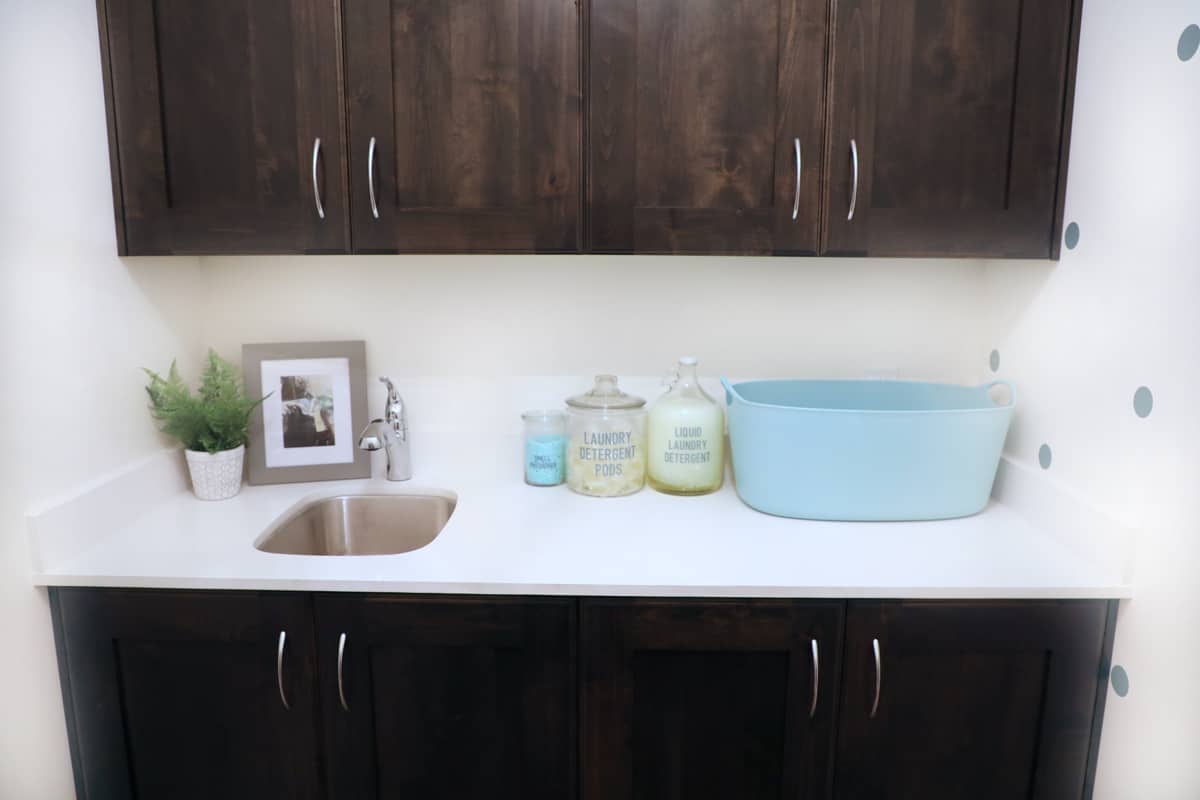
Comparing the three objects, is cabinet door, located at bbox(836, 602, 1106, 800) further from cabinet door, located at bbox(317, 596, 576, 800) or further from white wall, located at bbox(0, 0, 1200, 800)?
cabinet door, located at bbox(317, 596, 576, 800)

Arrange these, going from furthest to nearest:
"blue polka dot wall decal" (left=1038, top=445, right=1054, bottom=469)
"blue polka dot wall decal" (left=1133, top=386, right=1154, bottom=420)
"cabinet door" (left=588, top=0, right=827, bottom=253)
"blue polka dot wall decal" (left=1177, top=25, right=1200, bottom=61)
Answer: "blue polka dot wall decal" (left=1038, top=445, right=1054, bottom=469)
"cabinet door" (left=588, top=0, right=827, bottom=253)
"blue polka dot wall decal" (left=1133, top=386, right=1154, bottom=420)
"blue polka dot wall decal" (left=1177, top=25, right=1200, bottom=61)

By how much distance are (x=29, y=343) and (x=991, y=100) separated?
1.76 m

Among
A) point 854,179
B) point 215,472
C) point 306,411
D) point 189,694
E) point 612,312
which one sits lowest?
point 189,694

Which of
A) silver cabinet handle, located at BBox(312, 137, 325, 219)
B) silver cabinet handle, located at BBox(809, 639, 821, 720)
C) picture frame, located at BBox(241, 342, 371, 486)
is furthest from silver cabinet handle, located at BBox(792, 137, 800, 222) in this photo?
picture frame, located at BBox(241, 342, 371, 486)

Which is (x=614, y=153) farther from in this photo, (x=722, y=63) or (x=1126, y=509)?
(x=1126, y=509)

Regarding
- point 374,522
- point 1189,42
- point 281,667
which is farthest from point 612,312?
point 1189,42

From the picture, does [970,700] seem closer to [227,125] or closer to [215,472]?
[215,472]

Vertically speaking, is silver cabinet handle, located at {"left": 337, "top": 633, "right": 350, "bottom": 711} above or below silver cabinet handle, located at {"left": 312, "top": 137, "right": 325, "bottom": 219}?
below

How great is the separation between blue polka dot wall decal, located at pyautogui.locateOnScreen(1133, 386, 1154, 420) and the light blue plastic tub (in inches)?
9.5

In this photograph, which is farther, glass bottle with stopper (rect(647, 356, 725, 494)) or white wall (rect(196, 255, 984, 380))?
white wall (rect(196, 255, 984, 380))

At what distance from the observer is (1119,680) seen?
4.35 ft

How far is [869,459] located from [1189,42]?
2.70ft

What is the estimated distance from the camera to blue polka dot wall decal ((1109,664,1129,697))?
131 centimetres

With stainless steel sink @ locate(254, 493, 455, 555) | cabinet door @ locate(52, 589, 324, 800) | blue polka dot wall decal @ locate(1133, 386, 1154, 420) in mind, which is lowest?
cabinet door @ locate(52, 589, 324, 800)
